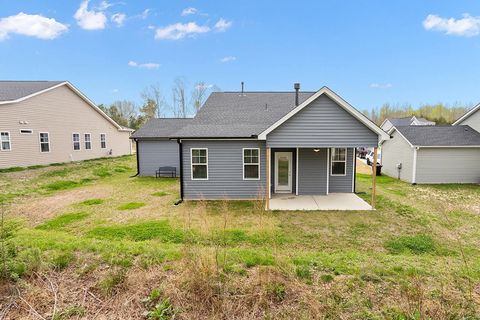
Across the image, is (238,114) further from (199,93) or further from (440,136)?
(199,93)

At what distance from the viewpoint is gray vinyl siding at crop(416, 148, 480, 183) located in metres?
14.4

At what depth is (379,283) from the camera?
3635 millimetres

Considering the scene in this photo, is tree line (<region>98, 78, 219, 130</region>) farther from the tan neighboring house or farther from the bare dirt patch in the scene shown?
the bare dirt patch

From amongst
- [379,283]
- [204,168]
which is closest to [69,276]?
[379,283]

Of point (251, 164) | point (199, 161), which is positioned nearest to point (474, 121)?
point (251, 164)

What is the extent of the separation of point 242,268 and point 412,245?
4527 mm

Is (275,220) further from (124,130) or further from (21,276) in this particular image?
(124,130)

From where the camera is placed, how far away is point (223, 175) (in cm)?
1041

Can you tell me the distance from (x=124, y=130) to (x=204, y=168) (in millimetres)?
21384

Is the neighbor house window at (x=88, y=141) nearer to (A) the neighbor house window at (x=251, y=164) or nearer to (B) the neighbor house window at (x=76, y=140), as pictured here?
(B) the neighbor house window at (x=76, y=140)

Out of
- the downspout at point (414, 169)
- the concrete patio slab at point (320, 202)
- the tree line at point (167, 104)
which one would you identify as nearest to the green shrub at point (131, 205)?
the concrete patio slab at point (320, 202)

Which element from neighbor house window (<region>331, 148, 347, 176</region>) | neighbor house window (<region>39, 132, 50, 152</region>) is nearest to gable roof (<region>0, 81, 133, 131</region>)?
neighbor house window (<region>39, 132, 50, 152</region>)

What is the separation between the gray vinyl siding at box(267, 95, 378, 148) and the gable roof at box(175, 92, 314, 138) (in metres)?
1.46

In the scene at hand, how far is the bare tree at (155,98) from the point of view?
43.5 metres
